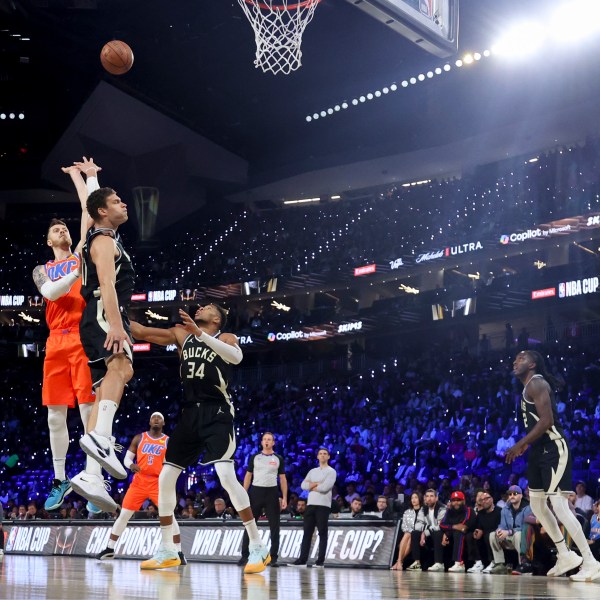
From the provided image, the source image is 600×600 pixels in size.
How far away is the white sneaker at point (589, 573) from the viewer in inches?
327

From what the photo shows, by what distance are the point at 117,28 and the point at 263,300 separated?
14.8 m

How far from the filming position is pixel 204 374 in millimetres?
7957

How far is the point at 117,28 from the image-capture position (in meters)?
24.7

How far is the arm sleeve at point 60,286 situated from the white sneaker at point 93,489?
4.09ft

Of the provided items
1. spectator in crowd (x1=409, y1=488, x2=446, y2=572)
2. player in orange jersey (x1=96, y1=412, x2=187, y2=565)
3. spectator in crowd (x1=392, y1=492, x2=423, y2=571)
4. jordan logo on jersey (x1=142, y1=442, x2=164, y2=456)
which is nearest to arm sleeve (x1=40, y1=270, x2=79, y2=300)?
player in orange jersey (x1=96, y1=412, x2=187, y2=565)

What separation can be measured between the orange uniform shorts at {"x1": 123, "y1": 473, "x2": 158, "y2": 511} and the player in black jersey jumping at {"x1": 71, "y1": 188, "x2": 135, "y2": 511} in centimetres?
613

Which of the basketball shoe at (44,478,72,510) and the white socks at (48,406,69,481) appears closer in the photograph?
the basketball shoe at (44,478,72,510)

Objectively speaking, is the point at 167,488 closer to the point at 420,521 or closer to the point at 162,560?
the point at 162,560

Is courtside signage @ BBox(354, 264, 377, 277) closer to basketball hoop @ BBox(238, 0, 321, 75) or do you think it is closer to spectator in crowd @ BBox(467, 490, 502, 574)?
basketball hoop @ BBox(238, 0, 321, 75)

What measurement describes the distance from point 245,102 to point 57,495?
79.3ft

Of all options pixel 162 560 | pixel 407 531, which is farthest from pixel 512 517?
pixel 162 560

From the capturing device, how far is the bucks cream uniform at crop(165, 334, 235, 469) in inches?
Answer: 311

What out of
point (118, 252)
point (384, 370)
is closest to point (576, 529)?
point (118, 252)

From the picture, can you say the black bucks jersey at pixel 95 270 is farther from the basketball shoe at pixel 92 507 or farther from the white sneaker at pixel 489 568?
the white sneaker at pixel 489 568
